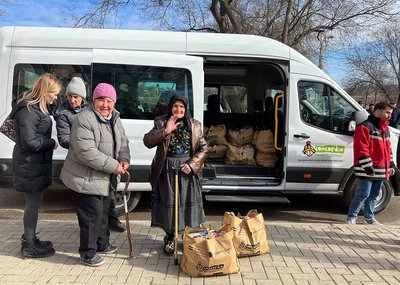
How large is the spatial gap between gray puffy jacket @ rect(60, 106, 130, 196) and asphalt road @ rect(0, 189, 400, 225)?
7.45 ft

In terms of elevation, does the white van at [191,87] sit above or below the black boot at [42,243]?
above

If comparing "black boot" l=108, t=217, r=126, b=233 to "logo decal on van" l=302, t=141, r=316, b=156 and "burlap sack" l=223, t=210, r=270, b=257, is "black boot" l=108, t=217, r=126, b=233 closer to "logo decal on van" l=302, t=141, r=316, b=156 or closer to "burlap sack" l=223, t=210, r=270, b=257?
"burlap sack" l=223, t=210, r=270, b=257

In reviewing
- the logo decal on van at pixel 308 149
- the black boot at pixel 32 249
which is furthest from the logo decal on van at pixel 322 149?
the black boot at pixel 32 249

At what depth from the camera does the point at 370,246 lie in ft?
14.9

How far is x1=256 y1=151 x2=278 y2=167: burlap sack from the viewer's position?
21.6ft

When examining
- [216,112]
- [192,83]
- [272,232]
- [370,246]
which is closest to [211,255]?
[272,232]

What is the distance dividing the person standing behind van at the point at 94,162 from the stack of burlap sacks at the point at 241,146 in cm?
320

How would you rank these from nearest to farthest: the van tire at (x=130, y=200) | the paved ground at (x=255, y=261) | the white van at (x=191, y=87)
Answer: the paved ground at (x=255, y=261) < the white van at (x=191, y=87) < the van tire at (x=130, y=200)

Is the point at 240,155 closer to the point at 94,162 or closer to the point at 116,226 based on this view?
the point at 116,226

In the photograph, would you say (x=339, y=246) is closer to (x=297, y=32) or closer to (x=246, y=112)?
(x=246, y=112)

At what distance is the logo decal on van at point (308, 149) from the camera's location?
581 centimetres

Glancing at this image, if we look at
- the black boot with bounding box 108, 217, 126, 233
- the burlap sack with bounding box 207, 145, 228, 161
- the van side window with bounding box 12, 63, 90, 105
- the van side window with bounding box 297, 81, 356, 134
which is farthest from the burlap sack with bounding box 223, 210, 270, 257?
the burlap sack with bounding box 207, 145, 228, 161

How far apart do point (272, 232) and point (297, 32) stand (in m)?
14.2

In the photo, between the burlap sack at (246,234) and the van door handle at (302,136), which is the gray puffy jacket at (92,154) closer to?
the burlap sack at (246,234)
